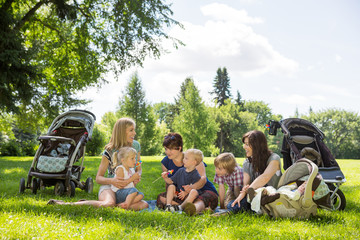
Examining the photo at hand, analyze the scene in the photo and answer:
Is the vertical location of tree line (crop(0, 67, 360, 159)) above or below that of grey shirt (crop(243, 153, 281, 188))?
above

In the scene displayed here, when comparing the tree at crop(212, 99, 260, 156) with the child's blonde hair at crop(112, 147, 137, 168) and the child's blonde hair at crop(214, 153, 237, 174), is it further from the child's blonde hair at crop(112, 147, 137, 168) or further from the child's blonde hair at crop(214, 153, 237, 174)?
the child's blonde hair at crop(112, 147, 137, 168)

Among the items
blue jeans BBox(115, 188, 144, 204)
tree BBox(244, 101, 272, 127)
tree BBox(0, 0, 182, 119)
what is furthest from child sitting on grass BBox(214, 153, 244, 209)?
tree BBox(244, 101, 272, 127)

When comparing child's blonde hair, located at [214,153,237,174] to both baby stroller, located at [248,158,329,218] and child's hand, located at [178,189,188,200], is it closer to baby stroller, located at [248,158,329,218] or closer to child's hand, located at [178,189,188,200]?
child's hand, located at [178,189,188,200]

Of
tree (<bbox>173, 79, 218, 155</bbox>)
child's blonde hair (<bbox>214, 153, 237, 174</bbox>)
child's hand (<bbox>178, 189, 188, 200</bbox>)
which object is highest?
tree (<bbox>173, 79, 218, 155</bbox>)

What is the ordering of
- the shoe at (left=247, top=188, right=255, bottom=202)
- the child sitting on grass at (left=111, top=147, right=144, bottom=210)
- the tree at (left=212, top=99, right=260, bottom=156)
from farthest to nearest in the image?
the tree at (left=212, top=99, right=260, bottom=156) < the child sitting on grass at (left=111, top=147, right=144, bottom=210) < the shoe at (left=247, top=188, right=255, bottom=202)

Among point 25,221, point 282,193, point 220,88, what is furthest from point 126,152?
point 220,88

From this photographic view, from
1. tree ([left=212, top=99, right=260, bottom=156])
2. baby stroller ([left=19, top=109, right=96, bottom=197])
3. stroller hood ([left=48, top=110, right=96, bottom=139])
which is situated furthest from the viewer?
tree ([left=212, top=99, right=260, bottom=156])

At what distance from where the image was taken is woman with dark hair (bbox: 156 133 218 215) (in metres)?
4.61

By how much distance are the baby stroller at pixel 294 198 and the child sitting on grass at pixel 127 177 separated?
1.63m

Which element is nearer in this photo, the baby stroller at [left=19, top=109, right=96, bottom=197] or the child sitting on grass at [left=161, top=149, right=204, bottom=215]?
the child sitting on grass at [left=161, top=149, right=204, bottom=215]

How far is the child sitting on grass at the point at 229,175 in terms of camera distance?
4.80 m

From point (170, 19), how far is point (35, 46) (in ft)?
22.3

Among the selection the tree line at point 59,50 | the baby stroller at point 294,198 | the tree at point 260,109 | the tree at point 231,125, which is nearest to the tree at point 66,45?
the tree line at point 59,50

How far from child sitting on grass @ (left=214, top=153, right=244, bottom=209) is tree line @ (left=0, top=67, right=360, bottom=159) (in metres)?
18.7
